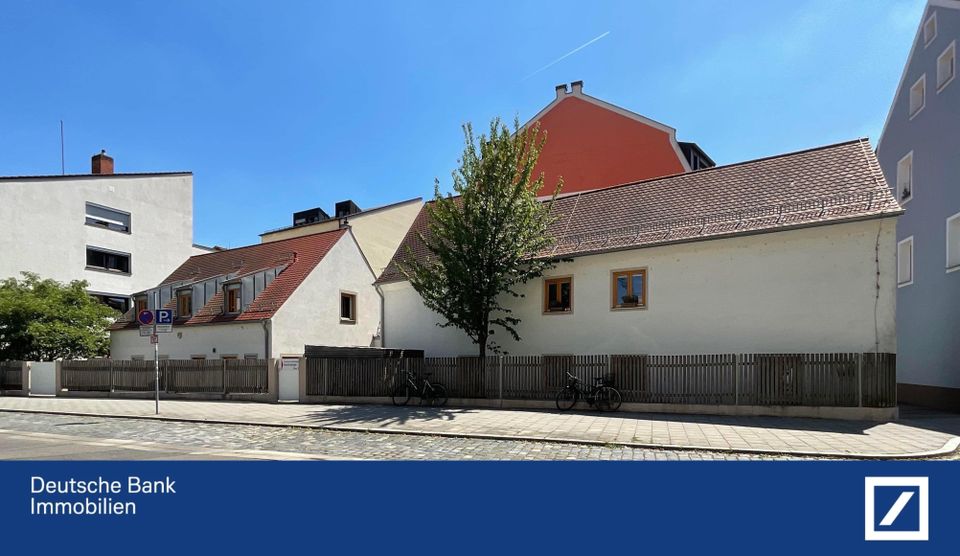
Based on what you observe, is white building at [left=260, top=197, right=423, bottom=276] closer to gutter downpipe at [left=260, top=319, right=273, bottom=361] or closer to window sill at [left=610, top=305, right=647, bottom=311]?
gutter downpipe at [left=260, top=319, right=273, bottom=361]

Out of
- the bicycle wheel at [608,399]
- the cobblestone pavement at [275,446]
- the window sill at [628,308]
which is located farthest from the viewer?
the window sill at [628,308]

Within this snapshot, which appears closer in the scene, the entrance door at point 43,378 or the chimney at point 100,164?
the entrance door at point 43,378

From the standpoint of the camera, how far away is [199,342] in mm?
24031

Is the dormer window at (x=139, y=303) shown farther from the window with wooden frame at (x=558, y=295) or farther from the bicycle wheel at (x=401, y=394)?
the window with wooden frame at (x=558, y=295)

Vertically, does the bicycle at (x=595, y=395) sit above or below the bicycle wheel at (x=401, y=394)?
above

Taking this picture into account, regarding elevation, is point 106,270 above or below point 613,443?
above

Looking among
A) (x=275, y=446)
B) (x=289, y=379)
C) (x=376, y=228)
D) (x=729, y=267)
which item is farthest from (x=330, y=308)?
(x=729, y=267)

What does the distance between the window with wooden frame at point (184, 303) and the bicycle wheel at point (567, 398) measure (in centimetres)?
1947

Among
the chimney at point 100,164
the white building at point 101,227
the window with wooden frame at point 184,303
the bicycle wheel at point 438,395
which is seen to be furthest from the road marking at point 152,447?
the chimney at point 100,164

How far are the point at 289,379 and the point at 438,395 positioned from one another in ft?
16.8

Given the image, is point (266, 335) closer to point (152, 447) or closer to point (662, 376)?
point (152, 447)

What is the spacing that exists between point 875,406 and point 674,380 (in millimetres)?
4079

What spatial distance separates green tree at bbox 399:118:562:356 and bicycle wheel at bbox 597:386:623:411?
12.4 ft

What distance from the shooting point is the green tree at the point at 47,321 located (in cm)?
2289
